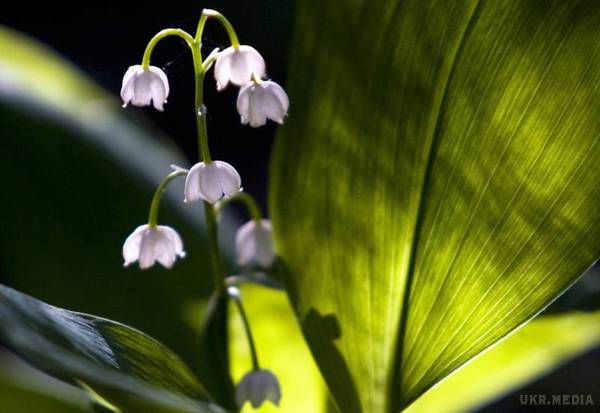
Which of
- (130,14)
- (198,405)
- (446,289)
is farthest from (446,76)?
(130,14)

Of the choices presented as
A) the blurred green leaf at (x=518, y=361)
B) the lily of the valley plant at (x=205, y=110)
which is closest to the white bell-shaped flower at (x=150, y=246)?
the lily of the valley plant at (x=205, y=110)

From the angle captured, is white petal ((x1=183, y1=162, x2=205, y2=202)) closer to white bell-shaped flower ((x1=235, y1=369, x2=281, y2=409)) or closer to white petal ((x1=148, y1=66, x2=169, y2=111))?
white petal ((x1=148, y1=66, x2=169, y2=111))

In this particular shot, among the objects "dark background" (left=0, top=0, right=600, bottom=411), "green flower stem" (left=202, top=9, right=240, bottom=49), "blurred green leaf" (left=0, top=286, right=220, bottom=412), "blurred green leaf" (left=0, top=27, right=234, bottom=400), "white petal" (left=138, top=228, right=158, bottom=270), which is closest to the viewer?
"blurred green leaf" (left=0, top=286, right=220, bottom=412)

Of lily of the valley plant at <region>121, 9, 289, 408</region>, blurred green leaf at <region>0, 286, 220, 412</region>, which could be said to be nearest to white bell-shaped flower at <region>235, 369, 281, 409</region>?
lily of the valley plant at <region>121, 9, 289, 408</region>

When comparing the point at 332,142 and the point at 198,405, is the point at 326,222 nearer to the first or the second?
the point at 332,142

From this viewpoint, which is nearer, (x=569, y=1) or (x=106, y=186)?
(x=569, y=1)

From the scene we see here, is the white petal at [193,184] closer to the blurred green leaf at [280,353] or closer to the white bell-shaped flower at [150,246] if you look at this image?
the white bell-shaped flower at [150,246]
